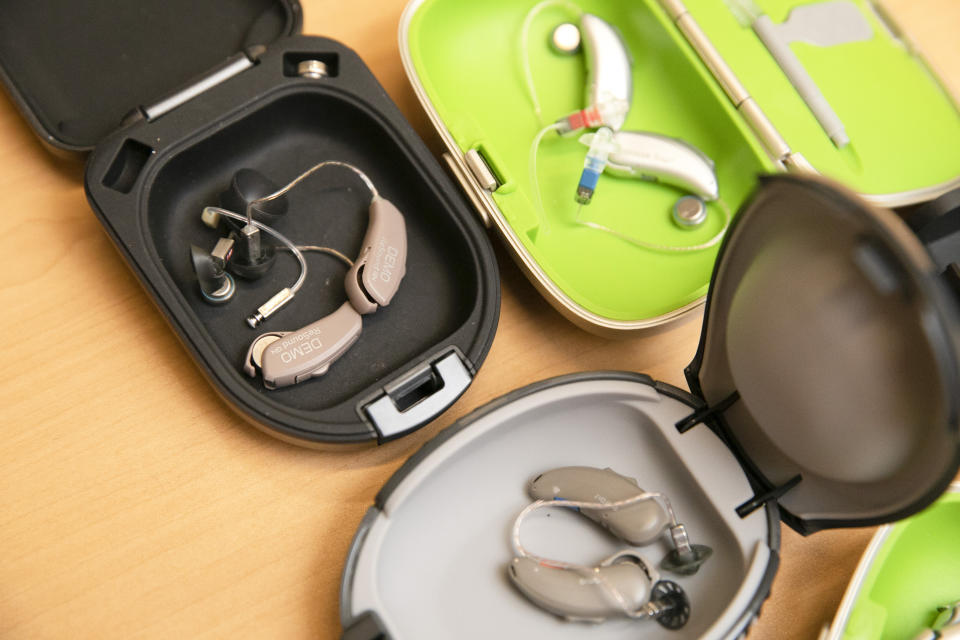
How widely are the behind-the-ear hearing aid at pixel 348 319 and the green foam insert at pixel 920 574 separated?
20.2 inches

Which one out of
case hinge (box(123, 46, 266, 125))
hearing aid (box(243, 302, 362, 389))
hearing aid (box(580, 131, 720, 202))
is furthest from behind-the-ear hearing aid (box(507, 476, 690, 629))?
case hinge (box(123, 46, 266, 125))

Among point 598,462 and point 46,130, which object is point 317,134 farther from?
point 598,462

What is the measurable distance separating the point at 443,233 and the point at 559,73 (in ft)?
0.84

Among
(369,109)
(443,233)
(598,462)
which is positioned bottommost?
(598,462)

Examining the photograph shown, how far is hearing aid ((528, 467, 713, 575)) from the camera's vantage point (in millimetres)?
615

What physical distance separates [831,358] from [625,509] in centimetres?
22

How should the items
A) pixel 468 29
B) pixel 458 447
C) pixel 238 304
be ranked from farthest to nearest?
1. pixel 468 29
2. pixel 238 304
3. pixel 458 447

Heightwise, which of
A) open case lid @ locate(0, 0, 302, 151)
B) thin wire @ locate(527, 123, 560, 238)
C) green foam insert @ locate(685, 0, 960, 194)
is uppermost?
open case lid @ locate(0, 0, 302, 151)

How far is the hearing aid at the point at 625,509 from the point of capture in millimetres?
615

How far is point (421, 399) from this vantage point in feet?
2.24

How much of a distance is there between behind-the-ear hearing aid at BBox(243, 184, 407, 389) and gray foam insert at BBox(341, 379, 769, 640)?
14 cm

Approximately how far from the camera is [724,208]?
800 mm

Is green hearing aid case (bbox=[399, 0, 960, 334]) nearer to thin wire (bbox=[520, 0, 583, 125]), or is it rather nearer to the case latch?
thin wire (bbox=[520, 0, 583, 125])

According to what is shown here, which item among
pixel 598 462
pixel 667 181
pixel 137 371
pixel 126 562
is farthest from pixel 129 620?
pixel 667 181
